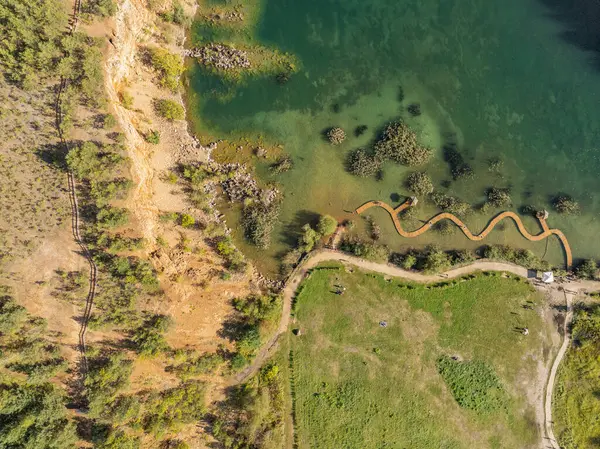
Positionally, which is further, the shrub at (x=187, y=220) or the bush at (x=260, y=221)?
the bush at (x=260, y=221)

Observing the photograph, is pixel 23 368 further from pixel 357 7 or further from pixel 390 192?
pixel 357 7

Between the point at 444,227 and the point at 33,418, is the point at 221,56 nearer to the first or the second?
the point at 444,227

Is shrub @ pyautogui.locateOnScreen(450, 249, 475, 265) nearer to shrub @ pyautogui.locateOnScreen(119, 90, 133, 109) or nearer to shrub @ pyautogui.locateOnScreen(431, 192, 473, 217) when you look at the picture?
shrub @ pyautogui.locateOnScreen(431, 192, 473, 217)

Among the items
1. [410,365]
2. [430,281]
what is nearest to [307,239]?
[430,281]

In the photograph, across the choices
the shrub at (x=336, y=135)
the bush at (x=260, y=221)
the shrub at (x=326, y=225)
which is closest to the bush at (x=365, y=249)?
the shrub at (x=326, y=225)

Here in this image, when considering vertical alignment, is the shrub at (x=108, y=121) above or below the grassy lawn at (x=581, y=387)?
above

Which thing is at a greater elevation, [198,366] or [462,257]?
[462,257]

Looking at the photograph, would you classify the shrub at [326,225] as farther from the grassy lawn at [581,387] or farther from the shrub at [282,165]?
the grassy lawn at [581,387]
